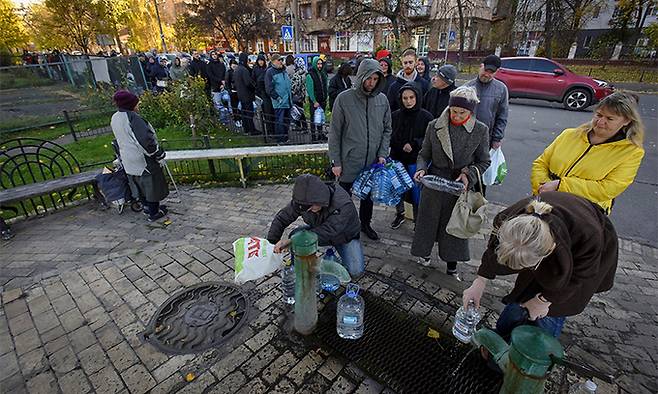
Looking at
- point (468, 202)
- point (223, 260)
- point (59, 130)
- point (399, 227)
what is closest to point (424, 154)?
point (468, 202)

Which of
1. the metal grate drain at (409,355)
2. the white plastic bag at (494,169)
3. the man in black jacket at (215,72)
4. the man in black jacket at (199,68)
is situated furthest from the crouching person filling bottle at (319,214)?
the man in black jacket at (199,68)

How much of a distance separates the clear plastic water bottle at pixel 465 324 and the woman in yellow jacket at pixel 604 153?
113 centimetres

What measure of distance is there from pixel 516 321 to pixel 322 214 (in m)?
1.59

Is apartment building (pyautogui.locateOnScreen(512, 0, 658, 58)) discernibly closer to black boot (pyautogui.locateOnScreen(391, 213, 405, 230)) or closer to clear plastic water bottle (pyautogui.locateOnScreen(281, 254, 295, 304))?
black boot (pyautogui.locateOnScreen(391, 213, 405, 230))

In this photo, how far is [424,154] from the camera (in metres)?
3.20

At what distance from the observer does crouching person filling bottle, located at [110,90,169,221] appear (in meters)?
4.10

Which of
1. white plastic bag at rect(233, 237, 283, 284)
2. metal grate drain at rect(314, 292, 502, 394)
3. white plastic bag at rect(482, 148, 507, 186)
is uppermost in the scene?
white plastic bag at rect(482, 148, 507, 186)

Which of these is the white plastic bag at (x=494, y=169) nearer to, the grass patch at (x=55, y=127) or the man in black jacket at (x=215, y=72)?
the man in black jacket at (x=215, y=72)

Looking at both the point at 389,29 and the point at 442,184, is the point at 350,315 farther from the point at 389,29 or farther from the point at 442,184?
→ the point at 389,29

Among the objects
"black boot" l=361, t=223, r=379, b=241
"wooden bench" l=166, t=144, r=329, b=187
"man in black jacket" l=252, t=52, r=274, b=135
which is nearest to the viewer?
"black boot" l=361, t=223, r=379, b=241

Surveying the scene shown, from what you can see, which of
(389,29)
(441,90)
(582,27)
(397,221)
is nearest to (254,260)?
A: (397,221)

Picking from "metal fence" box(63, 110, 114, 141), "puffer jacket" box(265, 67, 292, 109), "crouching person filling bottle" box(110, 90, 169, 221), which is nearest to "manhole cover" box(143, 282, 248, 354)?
"crouching person filling bottle" box(110, 90, 169, 221)

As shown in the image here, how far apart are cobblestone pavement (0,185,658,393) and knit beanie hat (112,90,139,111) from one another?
157 centimetres

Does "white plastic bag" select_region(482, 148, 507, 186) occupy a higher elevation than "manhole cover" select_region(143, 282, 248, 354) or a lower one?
higher
